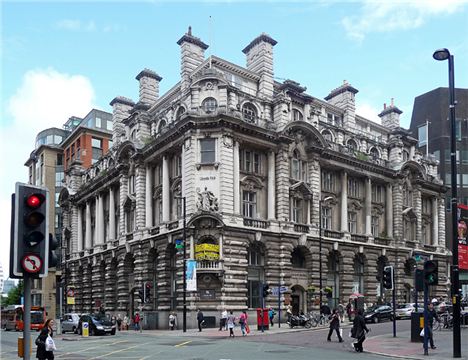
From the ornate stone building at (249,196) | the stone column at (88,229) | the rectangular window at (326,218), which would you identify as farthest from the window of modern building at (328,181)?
the stone column at (88,229)

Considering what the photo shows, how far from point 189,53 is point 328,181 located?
1850 cm

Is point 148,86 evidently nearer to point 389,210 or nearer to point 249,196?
→ point 249,196

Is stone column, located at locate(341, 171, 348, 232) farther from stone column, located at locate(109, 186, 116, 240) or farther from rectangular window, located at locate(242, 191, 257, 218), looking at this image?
stone column, located at locate(109, 186, 116, 240)

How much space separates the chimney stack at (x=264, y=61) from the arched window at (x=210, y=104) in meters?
7.52

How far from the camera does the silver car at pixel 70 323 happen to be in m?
49.5

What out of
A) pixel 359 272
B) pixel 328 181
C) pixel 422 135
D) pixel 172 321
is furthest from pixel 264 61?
pixel 422 135

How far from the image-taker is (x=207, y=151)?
166ft

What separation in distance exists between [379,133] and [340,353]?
55.7 m

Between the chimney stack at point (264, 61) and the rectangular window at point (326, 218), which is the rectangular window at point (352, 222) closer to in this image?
the rectangular window at point (326, 218)

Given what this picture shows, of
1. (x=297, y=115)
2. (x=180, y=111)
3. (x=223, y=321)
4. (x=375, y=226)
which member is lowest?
(x=223, y=321)

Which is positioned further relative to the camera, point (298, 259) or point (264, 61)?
point (264, 61)

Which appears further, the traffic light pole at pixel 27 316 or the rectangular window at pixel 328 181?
the rectangular window at pixel 328 181

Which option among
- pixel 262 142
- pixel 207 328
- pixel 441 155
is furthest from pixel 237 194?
pixel 441 155

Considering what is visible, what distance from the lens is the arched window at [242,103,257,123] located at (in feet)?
174
